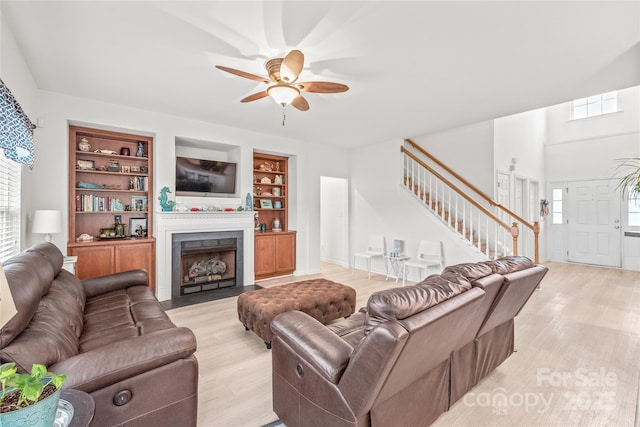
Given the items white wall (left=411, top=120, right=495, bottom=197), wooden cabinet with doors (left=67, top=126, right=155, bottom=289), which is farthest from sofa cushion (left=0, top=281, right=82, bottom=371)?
white wall (left=411, top=120, right=495, bottom=197)

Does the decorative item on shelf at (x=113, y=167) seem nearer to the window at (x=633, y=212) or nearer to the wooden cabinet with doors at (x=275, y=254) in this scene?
the wooden cabinet with doors at (x=275, y=254)

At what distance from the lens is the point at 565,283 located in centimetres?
491

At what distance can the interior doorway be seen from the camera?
670 cm

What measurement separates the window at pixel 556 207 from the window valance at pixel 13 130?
9280mm

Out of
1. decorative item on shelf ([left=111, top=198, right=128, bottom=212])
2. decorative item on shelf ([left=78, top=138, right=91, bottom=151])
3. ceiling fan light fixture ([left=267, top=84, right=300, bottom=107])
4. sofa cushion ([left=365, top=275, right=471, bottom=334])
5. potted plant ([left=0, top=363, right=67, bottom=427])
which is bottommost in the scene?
potted plant ([left=0, top=363, right=67, bottom=427])

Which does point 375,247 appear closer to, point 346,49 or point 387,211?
point 387,211

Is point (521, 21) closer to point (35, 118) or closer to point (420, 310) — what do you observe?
point (420, 310)

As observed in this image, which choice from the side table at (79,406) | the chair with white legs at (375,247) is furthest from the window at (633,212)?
the side table at (79,406)

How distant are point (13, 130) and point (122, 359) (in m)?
1.85

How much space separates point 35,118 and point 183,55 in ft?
7.04

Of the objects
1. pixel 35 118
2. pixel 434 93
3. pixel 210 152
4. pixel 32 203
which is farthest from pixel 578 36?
pixel 32 203

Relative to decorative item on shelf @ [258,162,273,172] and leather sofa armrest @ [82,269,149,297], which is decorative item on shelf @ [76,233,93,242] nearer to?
leather sofa armrest @ [82,269,149,297]

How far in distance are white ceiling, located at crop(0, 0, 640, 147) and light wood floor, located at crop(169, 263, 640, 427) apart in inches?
105

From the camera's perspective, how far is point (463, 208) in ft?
16.7
